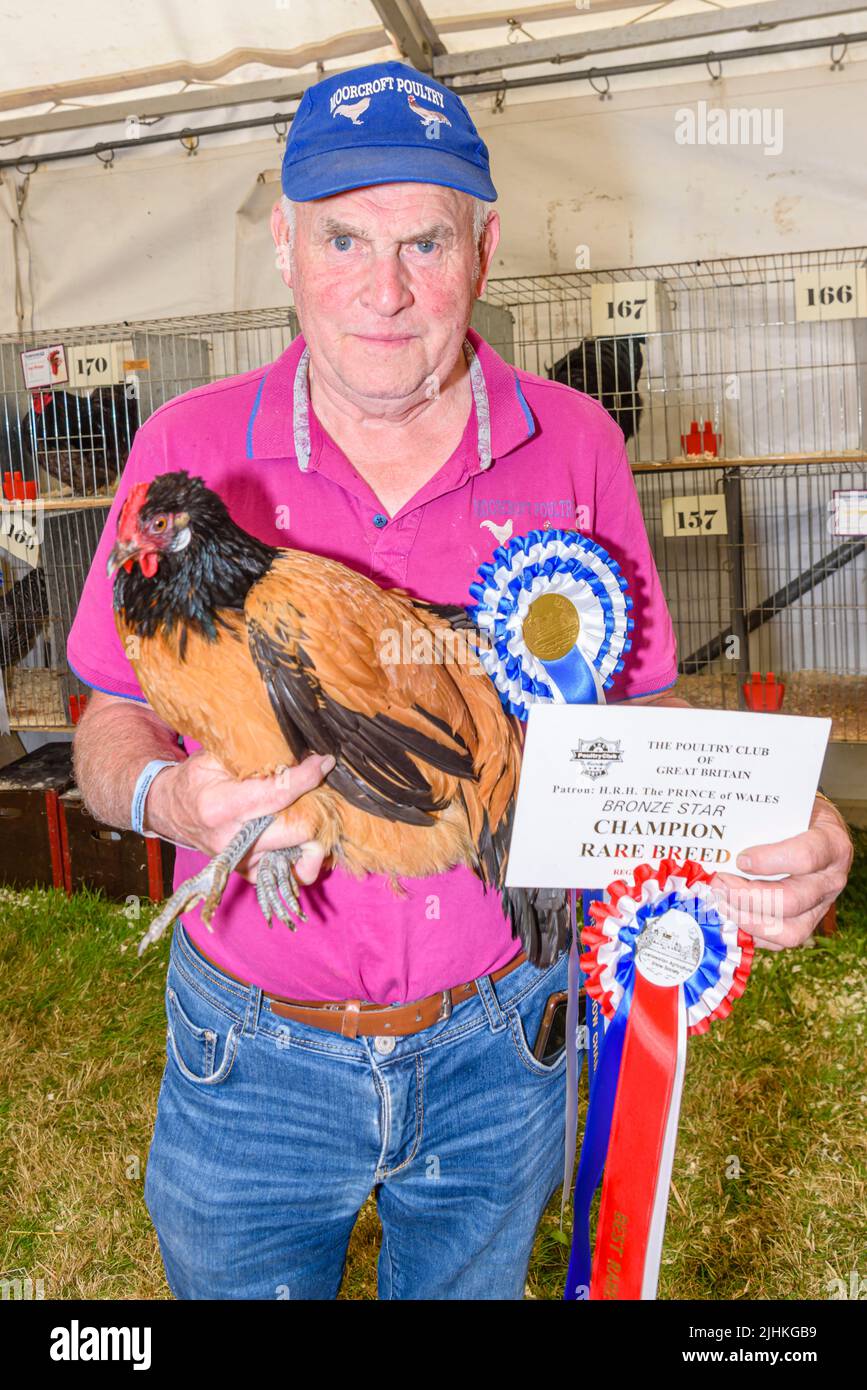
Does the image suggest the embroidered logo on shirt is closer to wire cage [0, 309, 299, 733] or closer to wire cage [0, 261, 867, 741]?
wire cage [0, 261, 867, 741]

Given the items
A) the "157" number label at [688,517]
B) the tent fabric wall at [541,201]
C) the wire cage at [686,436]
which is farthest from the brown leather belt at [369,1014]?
the tent fabric wall at [541,201]

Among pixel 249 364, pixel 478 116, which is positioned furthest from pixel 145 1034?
pixel 478 116

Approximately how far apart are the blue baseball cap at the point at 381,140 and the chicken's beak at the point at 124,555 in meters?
0.40

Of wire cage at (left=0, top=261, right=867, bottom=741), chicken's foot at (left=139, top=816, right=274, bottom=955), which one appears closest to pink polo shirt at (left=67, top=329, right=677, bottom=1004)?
chicken's foot at (left=139, top=816, right=274, bottom=955)

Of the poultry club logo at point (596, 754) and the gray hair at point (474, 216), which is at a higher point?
the gray hair at point (474, 216)

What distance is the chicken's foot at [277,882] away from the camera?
934 millimetres

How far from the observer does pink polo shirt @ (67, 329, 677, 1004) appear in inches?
44.2

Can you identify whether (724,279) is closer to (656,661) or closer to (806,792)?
(656,661)

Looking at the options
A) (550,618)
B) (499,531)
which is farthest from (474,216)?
(550,618)

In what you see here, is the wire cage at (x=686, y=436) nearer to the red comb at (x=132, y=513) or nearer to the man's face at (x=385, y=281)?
the man's face at (x=385, y=281)

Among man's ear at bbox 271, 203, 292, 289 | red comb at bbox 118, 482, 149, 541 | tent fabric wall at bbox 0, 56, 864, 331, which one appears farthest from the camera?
tent fabric wall at bbox 0, 56, 864, 331

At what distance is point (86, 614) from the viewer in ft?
3.99
